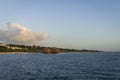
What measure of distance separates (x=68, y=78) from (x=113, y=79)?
1097 cm

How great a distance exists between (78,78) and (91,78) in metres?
3.21

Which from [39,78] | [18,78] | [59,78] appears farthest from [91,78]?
[18,78]

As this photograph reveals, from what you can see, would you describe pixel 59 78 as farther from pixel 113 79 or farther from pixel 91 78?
pixel 113 79

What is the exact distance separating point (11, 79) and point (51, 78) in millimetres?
9810

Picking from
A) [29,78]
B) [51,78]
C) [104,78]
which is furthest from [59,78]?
[104,78]

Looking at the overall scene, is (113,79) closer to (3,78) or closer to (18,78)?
(18,78)

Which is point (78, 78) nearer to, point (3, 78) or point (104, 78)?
point (104, 78)

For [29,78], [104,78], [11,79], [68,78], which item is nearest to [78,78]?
[68,78]

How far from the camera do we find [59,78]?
60.8m

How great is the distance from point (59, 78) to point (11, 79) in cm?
1171

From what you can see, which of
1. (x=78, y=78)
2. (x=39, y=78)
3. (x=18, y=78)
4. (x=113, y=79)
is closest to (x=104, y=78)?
(x=113, y=79)

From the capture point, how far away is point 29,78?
60500mm

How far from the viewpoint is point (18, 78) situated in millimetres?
60469

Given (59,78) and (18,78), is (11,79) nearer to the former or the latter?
(18,78)
